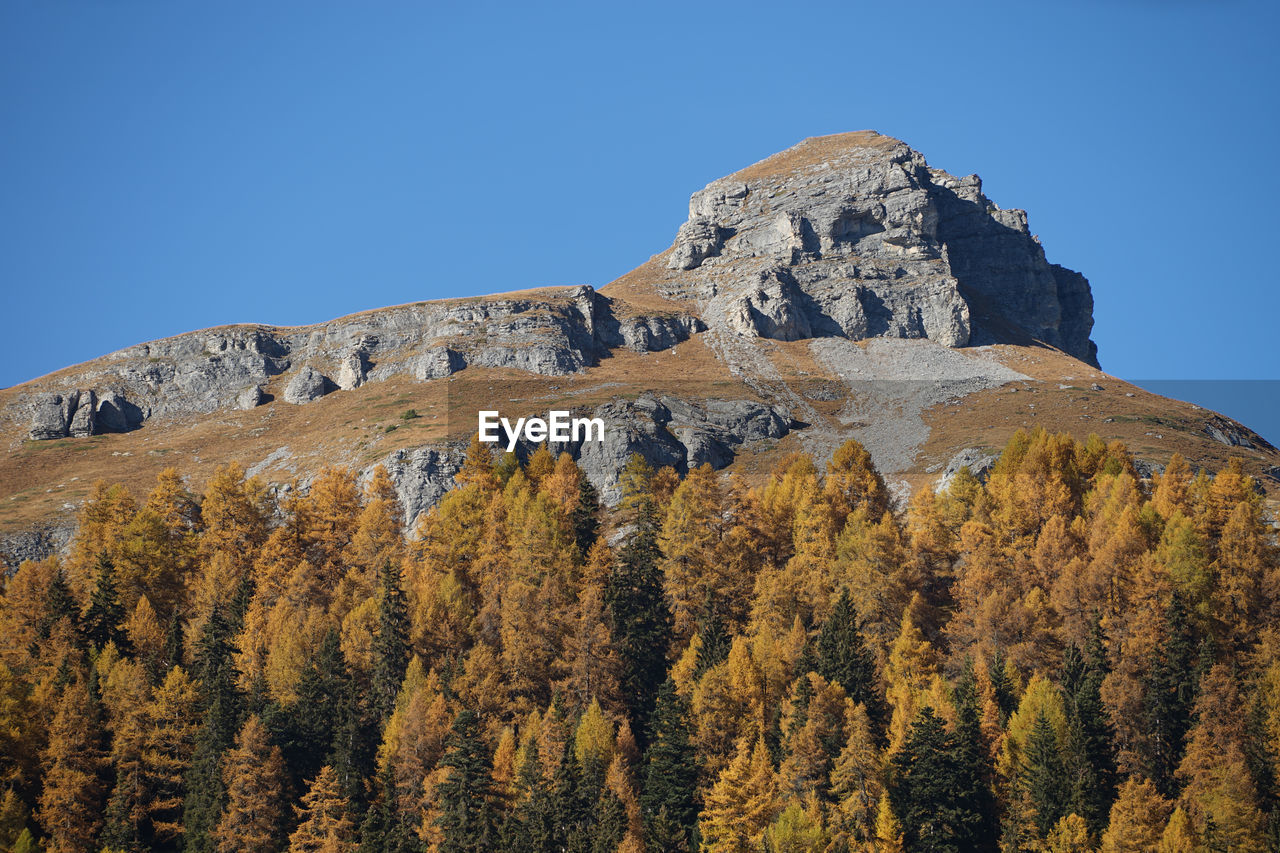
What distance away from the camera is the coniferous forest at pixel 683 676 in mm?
76312

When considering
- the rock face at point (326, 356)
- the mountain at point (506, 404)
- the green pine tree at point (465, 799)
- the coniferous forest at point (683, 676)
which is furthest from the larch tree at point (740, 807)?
the rock face at point (326, 356)

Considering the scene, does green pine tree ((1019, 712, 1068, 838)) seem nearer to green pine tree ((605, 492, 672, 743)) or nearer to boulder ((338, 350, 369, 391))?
green pine tree ((605, 492, 672, 743))

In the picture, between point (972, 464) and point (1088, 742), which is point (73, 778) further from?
point (972, 464)

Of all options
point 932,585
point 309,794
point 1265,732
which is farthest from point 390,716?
point 1265,732

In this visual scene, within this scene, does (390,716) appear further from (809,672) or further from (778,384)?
(778,384)

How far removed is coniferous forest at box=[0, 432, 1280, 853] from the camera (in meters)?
76.3

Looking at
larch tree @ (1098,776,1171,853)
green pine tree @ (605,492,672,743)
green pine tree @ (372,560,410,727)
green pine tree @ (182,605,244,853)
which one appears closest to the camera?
larch tree @ (1098,776,1171,853)

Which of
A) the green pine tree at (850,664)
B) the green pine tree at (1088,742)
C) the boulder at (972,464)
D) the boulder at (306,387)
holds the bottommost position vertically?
the green pine tree at (1088,742)

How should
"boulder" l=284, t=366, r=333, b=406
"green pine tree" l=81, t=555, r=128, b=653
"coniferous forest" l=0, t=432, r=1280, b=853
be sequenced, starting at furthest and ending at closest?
"boulder" l=284, t=366, r=333, b=406, "green pine tree" l=81, t=555, r=128, b=653, "coniferous forest" l=0, t=432, r=1280, b=853

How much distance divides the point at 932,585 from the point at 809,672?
60.4 ft

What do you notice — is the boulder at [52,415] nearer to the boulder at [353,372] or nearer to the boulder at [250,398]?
the boulder at [250,398]

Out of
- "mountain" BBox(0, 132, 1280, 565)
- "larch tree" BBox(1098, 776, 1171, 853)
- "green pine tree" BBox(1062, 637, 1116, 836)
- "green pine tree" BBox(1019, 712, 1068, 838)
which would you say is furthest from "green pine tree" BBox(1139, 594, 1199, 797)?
"mountain" BBox(0, 132, 1280, 565)

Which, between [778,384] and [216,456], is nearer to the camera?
[216,456]

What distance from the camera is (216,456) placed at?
523ft
